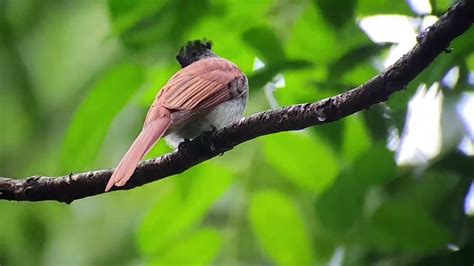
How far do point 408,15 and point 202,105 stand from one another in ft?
1.07

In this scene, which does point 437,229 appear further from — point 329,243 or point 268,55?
point 268,55

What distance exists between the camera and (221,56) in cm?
125

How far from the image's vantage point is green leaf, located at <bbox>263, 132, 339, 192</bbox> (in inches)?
52.2

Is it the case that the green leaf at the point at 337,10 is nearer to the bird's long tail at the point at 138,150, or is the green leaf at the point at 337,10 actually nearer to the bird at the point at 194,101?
the bird at the point at 194,101

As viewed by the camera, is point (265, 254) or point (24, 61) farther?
point (24, 61)

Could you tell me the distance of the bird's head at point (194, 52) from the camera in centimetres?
124

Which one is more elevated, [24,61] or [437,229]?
[24,61]

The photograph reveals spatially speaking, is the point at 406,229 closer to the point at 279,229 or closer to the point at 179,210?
the point at 279,229

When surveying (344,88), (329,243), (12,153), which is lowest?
(329,243)

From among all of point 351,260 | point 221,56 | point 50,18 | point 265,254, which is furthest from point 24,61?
point 351,260

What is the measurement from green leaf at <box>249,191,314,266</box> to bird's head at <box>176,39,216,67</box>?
0.84ft

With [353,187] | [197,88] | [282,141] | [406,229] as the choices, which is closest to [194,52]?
[197,88]

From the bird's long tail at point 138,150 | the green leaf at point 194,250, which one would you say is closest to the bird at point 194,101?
the bird's long tail at point 138,150

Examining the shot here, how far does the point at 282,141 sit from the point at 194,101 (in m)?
0.23
